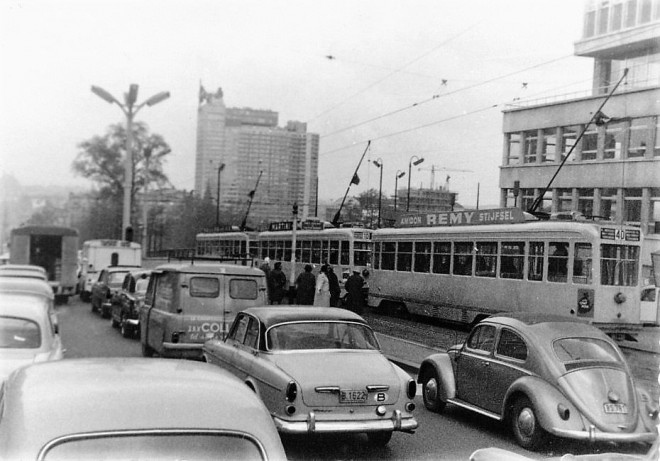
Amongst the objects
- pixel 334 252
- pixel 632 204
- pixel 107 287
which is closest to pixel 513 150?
pixel 632 204

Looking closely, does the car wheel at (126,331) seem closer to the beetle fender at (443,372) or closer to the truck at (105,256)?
the beetle fender at (443,372)

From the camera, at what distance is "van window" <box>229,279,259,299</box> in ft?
40.6

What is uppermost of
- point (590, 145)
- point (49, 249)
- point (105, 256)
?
point (590, 145)

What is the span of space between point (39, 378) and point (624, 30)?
4035cm

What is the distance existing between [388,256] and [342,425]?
50.8 ft

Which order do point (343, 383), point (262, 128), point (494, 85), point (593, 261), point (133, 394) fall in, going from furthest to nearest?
point (262, 128) → point (494, 85) → point (593, 261) → point (343, 383) → point (133, 394)

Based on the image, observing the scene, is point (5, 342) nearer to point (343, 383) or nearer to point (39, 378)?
point (343, 383)

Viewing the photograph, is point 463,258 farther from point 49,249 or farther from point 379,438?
point 49,249

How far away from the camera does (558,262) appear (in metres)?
15.3

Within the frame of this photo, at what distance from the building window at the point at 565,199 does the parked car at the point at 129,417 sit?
3641cm

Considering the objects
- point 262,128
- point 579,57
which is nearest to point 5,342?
point 262,128

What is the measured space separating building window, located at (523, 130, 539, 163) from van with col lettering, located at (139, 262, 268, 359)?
29.8 meters

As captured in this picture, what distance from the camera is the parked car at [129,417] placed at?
288cm

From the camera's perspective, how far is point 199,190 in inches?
1560
